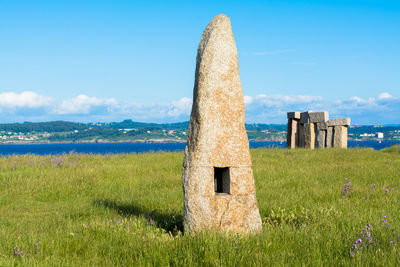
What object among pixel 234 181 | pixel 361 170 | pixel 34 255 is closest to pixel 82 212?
pixel 34 255

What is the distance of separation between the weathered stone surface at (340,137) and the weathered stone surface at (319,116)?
3.22ft

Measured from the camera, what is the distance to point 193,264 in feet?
15.2

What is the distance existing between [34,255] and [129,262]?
148cm

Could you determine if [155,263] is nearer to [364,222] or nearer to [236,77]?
[236,77]

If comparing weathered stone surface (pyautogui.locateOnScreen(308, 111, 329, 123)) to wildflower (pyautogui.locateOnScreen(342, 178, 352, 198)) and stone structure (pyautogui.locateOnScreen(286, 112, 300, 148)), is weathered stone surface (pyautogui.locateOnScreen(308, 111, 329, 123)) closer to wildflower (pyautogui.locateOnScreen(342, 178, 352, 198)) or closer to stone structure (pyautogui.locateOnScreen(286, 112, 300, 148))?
stone structure (pyautogui.locateOnScreen(286, 112, 300, 148))

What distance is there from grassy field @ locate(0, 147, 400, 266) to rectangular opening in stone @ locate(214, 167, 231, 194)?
3.05 feet

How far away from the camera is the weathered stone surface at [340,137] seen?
82.0 ft

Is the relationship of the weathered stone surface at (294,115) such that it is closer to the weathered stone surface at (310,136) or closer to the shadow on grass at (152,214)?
the weathered stone surface at (310,136)

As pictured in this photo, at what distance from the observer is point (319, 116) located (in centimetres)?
2553

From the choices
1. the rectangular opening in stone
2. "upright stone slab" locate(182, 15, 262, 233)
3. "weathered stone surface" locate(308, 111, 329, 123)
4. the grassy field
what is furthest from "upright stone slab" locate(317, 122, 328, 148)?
"upright stone slab" locate(182, 15, 262, 233)

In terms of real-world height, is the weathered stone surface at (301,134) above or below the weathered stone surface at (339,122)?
below

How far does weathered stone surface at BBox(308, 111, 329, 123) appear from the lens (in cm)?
2539

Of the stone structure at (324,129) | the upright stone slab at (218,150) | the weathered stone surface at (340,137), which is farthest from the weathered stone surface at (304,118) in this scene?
the upright stone slab at (218,150)

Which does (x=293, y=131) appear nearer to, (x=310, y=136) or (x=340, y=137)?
(x=310, y=136)
